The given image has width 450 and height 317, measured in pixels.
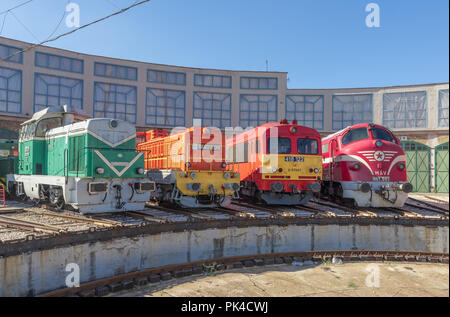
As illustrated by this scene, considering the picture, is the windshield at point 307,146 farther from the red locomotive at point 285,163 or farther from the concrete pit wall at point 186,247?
the concrete pit wall at point 186,247

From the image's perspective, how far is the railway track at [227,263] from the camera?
22.2ft

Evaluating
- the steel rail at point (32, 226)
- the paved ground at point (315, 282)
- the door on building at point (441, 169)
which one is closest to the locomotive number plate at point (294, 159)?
the paved ground at point (315, 282)

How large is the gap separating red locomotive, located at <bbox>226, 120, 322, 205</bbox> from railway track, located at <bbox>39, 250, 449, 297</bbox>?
2922 mm

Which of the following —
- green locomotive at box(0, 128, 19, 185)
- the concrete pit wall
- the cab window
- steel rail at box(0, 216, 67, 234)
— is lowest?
the concrete pit wall

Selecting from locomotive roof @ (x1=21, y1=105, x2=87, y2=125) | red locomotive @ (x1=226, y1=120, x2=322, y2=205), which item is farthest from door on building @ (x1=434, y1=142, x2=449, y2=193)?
locomotive roof @ (x1=21, y1=105, x2=87, y2=125)

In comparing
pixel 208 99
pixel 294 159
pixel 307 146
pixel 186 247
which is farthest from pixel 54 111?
pixel 208 99

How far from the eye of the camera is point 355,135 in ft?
40.8

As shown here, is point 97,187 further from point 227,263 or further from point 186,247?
point 227,263

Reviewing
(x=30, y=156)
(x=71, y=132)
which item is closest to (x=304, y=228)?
(x=71, y=132)

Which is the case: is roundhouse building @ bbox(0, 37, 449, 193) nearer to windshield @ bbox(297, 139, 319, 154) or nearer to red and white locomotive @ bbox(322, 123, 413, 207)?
windshield @ bbox(297, 139, 319, 154)

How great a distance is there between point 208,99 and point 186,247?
22172 millimetres

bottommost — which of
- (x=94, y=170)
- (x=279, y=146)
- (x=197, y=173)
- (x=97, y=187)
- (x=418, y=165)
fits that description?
(x=97, y=187)

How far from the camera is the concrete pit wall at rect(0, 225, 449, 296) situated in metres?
6.48
